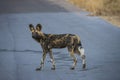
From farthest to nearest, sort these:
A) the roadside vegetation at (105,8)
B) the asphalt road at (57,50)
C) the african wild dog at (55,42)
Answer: the roadside vegetation at (105,8), the asphalt road at (57,50), the african wild dog at (55,42)

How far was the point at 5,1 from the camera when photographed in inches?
1004

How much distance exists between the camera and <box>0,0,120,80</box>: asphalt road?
925cm

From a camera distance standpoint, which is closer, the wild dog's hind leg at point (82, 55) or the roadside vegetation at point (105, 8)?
the wild dog's hind leg at point (82, 55)

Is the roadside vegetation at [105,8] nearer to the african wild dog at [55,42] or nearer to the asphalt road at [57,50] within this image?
Answer: the asphalt road at [57,50]

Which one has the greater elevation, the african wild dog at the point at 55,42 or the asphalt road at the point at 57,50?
the african wild dog at the point at 55,42

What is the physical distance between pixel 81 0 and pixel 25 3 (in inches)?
112

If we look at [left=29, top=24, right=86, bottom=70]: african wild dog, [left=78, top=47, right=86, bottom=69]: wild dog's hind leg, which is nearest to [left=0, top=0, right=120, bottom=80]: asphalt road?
[left=78, top=47, right=86, bottom=69]: wild dog's hind leg

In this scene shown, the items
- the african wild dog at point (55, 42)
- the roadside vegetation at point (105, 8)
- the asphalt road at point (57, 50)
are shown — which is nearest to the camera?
the african wild dog at point (55, 42)

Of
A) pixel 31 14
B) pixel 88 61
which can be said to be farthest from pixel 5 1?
pixel 88 61

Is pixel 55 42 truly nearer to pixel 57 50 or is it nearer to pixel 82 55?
pixel 82 55

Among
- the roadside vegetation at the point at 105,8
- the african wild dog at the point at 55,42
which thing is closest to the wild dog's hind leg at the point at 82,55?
the african wild dog at the point at 55,42

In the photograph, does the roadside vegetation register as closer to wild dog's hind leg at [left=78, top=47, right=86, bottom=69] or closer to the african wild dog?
wild dog's hind leg at [left=78, top=47, right=86, bottom=69]

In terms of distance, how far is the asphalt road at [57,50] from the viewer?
30.3 ft

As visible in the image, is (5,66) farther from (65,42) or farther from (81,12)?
(81,12)
